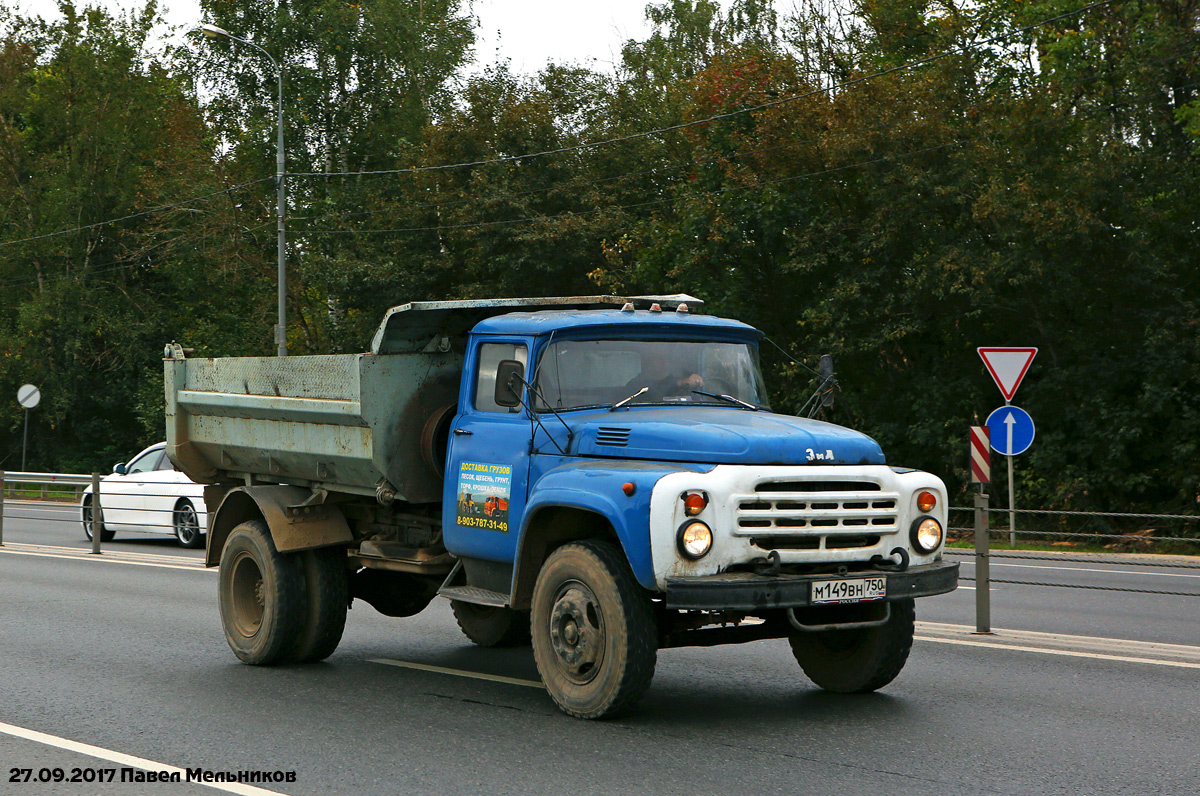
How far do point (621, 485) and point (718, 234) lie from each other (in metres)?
19.9

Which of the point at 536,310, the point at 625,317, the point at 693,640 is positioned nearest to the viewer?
the point at 693,640

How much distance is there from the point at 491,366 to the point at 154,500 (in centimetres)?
1386

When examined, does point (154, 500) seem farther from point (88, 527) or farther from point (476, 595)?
point (476, 595)

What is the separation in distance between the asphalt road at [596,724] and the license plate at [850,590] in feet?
2.33

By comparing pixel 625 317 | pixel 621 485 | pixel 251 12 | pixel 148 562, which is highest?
pixel 251 12

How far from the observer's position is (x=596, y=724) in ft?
23.4

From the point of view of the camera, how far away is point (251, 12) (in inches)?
1752

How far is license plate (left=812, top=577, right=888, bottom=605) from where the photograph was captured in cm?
688

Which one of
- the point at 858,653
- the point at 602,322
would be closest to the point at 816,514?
the point at 858,653

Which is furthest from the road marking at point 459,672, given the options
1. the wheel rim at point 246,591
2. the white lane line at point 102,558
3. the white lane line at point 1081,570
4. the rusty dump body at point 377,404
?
the white lane line at point 1081,570

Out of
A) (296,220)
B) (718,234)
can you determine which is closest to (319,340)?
(296,220)

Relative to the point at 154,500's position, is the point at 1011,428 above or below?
above

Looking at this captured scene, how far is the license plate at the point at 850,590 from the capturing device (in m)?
6.88

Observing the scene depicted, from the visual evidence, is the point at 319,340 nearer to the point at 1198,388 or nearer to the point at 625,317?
the point at 1198,388
